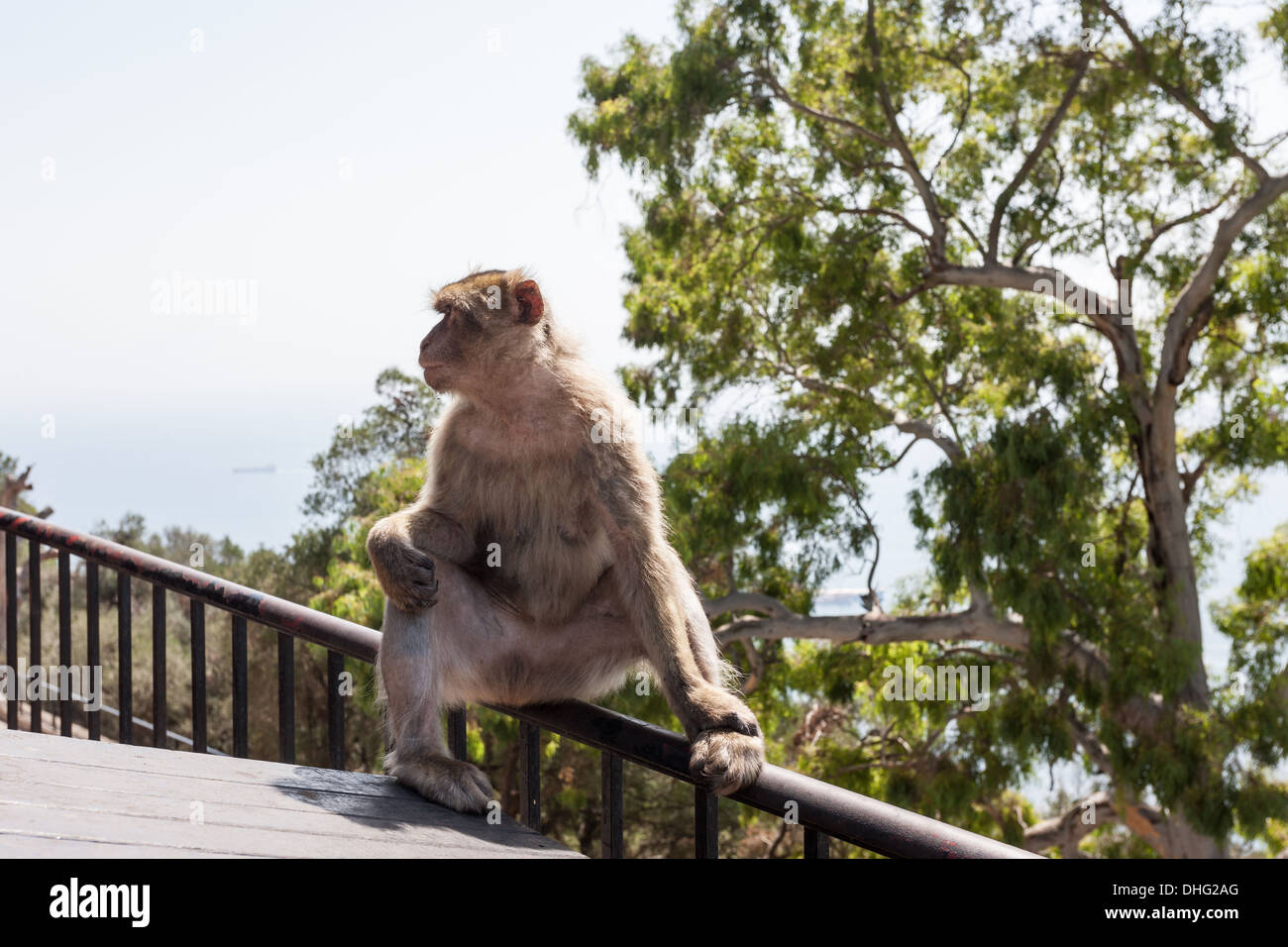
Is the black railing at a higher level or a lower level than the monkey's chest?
lower

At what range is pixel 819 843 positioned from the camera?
1694 mm

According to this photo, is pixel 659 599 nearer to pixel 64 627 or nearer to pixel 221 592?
pixel 221 592

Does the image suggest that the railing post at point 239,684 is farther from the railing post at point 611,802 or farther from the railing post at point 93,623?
the railing post at point 611,802

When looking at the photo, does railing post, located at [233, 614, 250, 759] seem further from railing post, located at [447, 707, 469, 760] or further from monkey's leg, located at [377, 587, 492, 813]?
railing post, located at [447, 707, 469, 760]

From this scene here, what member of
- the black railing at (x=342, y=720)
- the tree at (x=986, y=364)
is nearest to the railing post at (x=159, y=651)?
the black railing at (x=342, y=720)

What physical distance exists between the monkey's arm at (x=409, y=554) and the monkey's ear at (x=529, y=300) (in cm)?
58

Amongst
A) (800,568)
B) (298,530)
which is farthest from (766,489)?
(298,530)

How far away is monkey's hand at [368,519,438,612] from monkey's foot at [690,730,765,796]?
71 cm

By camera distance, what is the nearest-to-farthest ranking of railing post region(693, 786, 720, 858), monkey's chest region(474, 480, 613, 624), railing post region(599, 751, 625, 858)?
1. railing post region(693, 786, 720, 858)
2. railing post region(599, 751, 625, 858)
3. monkey's chest region(474, 480, 613, 624)

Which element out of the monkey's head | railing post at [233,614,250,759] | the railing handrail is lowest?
railing post at [233,614,250,759]

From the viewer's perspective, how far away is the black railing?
61.7 inches

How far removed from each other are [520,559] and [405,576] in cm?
45

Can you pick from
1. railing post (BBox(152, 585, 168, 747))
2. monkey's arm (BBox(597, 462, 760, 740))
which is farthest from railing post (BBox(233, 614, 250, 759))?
monkey's arm (BBox(597, 462, 760, 740))
